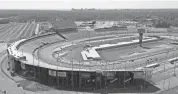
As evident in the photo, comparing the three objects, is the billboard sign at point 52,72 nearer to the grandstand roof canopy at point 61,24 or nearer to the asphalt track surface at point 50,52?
the asphalt track surface at point 50,52

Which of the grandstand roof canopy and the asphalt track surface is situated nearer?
the asphalt track surface

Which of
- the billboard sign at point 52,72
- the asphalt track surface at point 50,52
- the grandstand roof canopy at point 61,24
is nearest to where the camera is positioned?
the billboard sign at point 52,72

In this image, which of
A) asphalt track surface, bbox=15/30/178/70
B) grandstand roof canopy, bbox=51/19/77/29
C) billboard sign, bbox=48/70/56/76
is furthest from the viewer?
grandstand roof canopy, bbox=51/19/77/29

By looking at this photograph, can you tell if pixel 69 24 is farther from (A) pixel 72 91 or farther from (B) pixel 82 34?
(A) pixel 72 91

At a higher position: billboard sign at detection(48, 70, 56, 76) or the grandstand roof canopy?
the grandstand roof canopy

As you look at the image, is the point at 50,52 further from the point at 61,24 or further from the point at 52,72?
the point at 61,24

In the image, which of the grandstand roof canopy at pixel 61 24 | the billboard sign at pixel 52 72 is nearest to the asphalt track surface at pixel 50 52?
the billboard sign at pixel 52 72

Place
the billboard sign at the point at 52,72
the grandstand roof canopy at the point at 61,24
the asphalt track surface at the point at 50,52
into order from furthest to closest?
the grandstand roof canopy at the point at 61,24 → the asphalt track surface at the point at 50,52 → the billboard sign at the point at 52,72

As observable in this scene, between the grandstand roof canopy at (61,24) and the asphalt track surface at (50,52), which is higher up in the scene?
the grandstand roof canopy at (61,24)

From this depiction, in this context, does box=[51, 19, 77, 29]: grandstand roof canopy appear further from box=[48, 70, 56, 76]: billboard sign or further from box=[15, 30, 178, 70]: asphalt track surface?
box=[48, 70, 56, 76]: billboard sign

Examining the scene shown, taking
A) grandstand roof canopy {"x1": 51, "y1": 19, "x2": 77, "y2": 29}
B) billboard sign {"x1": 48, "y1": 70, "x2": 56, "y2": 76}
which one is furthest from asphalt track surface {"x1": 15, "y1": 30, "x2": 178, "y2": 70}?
grandstand roof canopy {"x1": 51, "y1": 19, "x2": 77, "y2": 29}

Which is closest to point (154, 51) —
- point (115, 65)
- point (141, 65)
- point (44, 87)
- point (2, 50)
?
point (141, 65)

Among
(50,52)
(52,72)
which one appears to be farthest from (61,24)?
(52,72)
